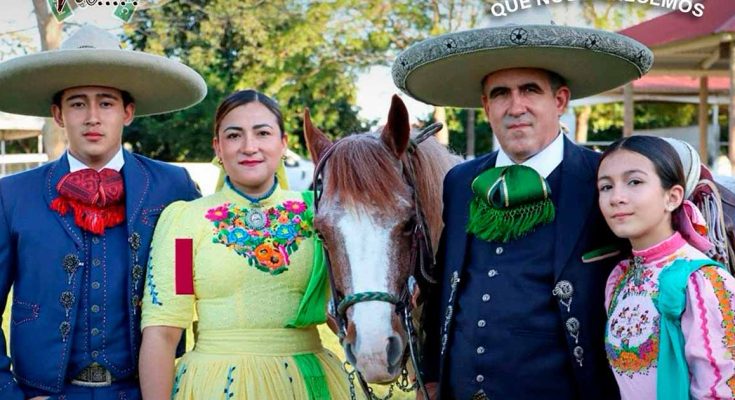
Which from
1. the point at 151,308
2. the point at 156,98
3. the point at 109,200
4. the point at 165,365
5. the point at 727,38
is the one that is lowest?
the point at 165,365

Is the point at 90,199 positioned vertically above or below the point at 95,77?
below

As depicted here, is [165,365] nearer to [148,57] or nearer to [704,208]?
[148,57]

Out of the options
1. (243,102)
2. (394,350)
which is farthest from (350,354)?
(243,102)

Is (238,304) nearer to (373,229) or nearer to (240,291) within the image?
(240,291)

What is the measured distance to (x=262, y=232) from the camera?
2.74 meters

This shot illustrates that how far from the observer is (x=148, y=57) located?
2877 mm

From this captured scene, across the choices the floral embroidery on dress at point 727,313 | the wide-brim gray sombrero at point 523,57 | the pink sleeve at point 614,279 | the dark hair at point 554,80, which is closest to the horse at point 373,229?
the wide-brim gray sombrero at point 523,57

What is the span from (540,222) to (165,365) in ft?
4.50

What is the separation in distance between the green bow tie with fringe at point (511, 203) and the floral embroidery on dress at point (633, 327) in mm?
326

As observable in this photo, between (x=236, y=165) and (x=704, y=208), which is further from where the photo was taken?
(x=236, y=165)

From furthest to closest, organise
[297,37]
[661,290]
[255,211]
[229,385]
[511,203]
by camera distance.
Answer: [297,37] → [255,211] → [229,385] → [511,203] → [661,290]

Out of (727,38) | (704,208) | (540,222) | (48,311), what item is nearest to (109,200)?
(48,311)

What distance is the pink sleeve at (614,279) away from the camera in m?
2.27

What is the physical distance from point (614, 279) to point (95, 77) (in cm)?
203
